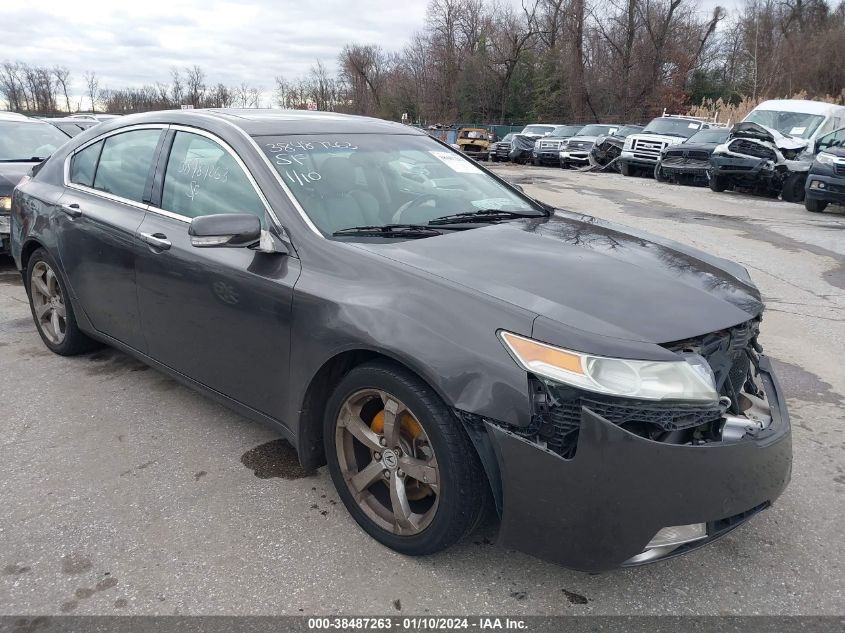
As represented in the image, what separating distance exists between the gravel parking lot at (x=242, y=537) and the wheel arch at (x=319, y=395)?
264 mm

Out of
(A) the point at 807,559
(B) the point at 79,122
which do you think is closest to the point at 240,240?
(A) the point at 807,559

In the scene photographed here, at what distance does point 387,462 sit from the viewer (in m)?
2.54

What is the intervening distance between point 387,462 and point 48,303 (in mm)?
3227

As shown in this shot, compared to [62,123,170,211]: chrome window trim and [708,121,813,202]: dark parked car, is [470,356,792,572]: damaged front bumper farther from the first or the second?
[708,121,813,202]: dark parked car

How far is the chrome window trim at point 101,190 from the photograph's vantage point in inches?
142

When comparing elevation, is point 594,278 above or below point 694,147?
below

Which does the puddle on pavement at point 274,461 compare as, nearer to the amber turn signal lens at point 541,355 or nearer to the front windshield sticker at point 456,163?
the amber turn signal lens at point 541,355

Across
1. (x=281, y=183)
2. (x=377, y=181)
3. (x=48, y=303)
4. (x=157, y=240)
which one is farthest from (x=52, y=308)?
(x=377, y=181)

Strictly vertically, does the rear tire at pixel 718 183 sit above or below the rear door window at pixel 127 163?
below

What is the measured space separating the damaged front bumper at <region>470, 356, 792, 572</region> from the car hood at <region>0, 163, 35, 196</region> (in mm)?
6620

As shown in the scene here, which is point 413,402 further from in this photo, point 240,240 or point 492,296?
point 240,240

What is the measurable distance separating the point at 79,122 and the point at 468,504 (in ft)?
51.6

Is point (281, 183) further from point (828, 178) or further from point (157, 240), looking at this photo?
point (828, 178)

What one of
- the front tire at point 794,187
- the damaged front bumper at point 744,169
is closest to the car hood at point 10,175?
the damaged front bumper at point 744,169
